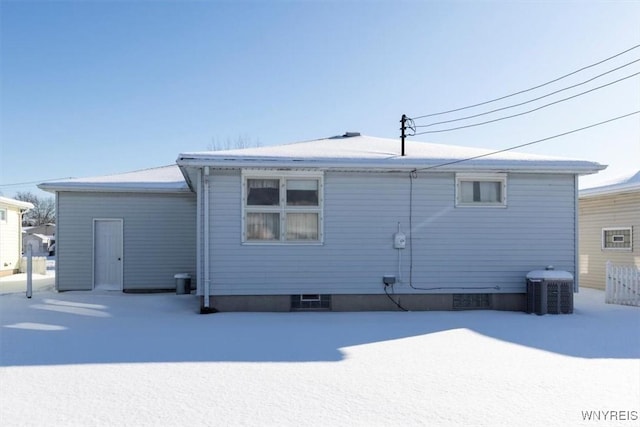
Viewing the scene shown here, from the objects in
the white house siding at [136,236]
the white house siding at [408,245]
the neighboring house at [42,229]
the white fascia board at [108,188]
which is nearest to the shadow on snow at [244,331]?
the white house siding at [408,245]

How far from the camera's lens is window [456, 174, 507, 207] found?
337 inches

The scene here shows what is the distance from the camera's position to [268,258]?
8188mm

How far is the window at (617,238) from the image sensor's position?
1126 centimetres

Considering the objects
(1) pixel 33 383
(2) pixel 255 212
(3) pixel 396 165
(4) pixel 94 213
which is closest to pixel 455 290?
(3) pixel 396 165

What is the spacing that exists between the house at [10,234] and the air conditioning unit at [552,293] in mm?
18501

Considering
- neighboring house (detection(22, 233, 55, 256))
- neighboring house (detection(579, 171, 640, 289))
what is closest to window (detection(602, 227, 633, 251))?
neighboring house (detection(579, 171, 640, 289))

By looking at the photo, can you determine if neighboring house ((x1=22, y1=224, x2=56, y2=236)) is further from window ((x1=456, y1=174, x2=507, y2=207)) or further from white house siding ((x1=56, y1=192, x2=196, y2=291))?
window ((x1=456, y1=174, x2=507, y2=207))

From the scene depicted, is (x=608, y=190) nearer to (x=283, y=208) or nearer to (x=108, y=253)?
(x=283, y=208)

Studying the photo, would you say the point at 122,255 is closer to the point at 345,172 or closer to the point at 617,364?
the point at 345,172

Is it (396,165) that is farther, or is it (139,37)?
(139,37)

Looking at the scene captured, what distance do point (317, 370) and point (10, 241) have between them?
17.9 m

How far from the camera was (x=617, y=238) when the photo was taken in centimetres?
1161

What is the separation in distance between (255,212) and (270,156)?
44.6 inches

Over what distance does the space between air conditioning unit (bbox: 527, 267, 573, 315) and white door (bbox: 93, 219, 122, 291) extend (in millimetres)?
10135
